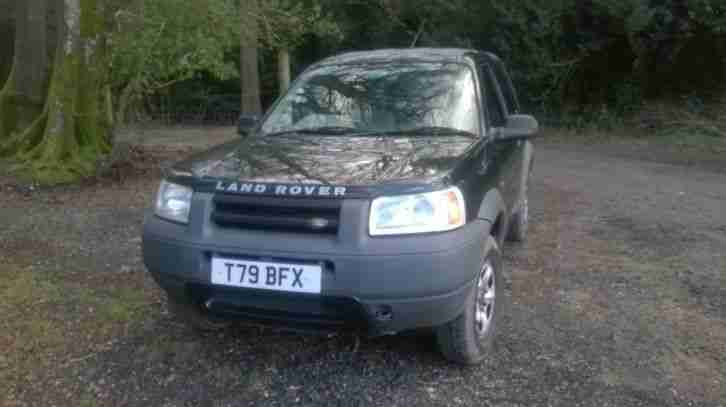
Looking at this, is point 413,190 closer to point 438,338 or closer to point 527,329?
point 438,338

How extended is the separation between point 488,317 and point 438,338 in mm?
447

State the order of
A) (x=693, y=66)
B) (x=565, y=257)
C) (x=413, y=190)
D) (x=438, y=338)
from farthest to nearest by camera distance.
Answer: (x=693, y=66) < (x=565, y=257) < (x=438, y=338) < (x=413, y=190)

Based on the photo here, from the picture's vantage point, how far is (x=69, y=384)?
10.4ft

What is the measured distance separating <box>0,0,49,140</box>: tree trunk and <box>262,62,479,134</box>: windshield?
222 inches

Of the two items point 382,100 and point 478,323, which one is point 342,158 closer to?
point 382,100

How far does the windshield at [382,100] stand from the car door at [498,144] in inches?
6.4

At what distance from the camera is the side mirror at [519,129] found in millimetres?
3900

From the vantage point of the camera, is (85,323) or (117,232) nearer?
(85,323)

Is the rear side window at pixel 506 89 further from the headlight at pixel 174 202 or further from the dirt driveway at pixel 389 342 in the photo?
the headlight at pixel 174 202

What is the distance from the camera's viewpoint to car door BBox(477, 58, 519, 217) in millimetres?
3776

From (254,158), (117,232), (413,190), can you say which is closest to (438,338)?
(413,190)

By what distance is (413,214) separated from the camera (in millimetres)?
2820

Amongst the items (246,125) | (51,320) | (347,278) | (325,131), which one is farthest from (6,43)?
(347,278)

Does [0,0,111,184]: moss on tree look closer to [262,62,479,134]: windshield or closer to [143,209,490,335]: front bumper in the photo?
[262,62,479,134]: windshield
